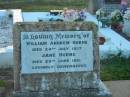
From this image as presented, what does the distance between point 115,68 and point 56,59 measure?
9.34 feet

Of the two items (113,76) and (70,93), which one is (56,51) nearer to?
(70,93)

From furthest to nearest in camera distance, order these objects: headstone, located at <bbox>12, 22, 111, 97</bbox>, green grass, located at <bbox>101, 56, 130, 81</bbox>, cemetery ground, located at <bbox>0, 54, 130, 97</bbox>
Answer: green grass, located at <bbox>101, 56, 130, 81</bbox> < cemetery ground, located at <bbox>0, 54, 130, 97</bbox> < headstone, located at <bbox>12, 22, 111, 97</bbox>

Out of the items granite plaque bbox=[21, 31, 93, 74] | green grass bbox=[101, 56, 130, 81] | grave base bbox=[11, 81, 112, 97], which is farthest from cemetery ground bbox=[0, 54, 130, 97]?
granite plaque bbox=[21, 31, 93, 74]

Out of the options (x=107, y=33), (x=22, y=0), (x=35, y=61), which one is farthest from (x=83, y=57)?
(x=22, y=0)

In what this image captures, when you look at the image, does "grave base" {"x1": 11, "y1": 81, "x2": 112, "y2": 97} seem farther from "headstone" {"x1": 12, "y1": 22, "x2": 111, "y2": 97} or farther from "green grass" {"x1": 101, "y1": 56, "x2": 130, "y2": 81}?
"green grass" {"x1": 101, "y1": 56, "x2": 130, "y2": 81}

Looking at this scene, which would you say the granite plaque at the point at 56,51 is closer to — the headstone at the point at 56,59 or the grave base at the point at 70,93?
the headstone at the point at 56,59

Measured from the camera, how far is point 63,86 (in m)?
6.39

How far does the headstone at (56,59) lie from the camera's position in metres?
6.25

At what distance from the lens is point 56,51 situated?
632cm

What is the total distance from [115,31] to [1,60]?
504 cm

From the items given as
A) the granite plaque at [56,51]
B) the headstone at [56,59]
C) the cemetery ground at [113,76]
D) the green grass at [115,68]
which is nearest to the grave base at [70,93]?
the headstone at [56,59]

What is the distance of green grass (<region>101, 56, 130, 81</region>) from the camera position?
8.31 m

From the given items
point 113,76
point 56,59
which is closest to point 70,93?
point 56,59

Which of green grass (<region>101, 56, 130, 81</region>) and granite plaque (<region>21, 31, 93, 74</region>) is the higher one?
granite plaque (<region>21, 31, 93, 74</region>)
